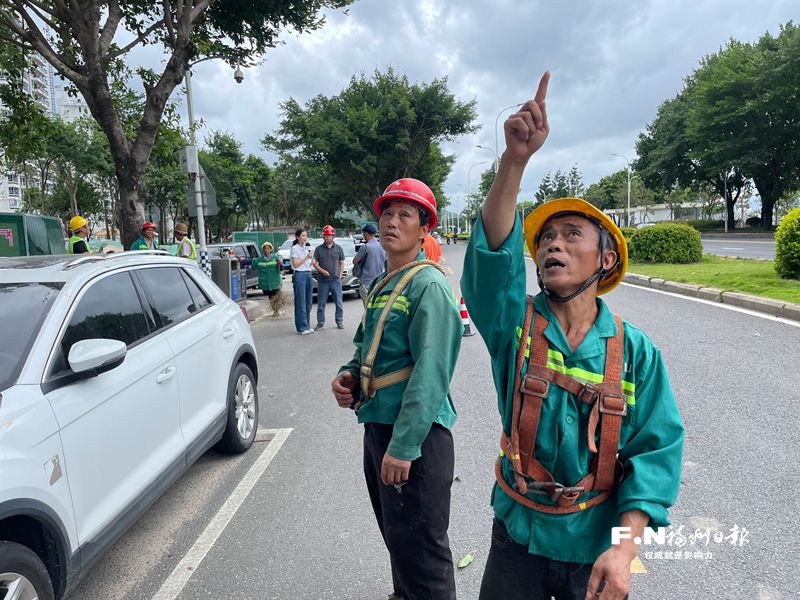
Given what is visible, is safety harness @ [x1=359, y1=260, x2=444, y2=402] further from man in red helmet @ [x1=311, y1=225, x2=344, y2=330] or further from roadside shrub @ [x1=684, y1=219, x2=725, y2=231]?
roadside shrub @ [x1=684, y1=219, x2=725, y2=231]

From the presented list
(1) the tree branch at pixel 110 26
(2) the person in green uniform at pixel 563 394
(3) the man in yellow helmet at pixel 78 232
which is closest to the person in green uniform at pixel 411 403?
(2) the person in green uniform at pixel 563 394

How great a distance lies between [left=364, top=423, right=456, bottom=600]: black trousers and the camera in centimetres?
194

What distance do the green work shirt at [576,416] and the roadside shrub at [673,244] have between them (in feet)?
54.7

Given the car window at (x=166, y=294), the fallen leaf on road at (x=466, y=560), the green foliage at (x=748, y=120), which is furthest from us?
the green foliage at (x=748, y=120)

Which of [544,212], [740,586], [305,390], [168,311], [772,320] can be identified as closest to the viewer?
[544,212]

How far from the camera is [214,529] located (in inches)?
123

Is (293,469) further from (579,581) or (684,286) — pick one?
(684,286)

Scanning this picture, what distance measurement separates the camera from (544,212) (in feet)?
5.14

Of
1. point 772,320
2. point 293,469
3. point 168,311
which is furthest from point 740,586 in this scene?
point 772,320

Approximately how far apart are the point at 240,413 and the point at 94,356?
2.00m

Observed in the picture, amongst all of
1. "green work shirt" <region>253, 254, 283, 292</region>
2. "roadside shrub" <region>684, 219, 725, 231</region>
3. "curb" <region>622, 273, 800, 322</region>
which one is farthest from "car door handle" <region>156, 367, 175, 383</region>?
"roadside shrub" <region>684, 219, 725, 231</region>

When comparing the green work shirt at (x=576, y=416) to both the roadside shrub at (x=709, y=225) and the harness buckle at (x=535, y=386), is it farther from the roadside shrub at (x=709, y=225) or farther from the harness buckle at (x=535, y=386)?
the roadside shrub at (x=709, y=225)

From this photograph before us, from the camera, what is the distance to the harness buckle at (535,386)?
1.42m

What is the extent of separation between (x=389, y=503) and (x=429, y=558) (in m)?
0.24
